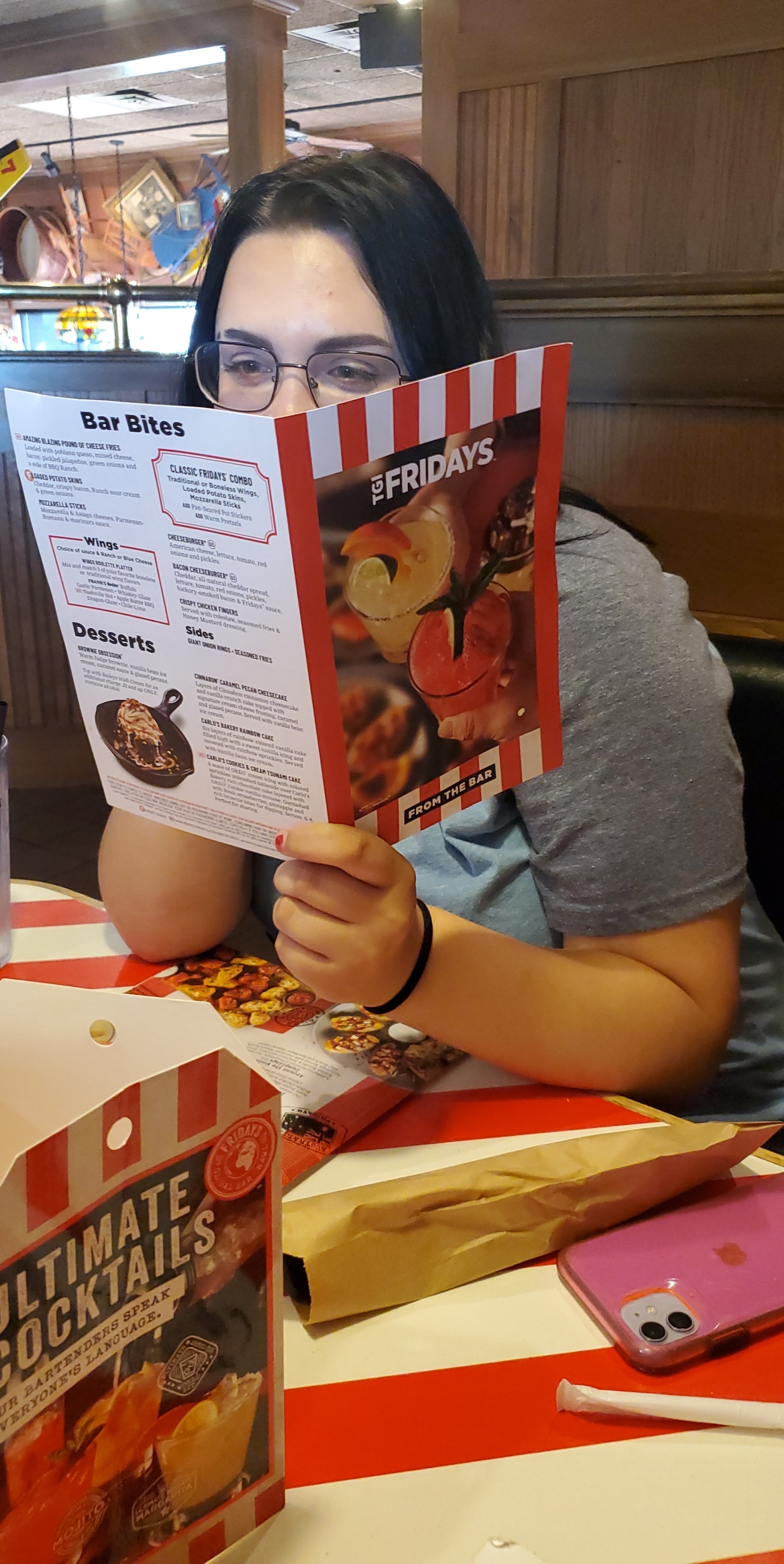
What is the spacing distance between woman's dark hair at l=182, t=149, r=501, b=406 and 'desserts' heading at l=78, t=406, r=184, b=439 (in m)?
0.37

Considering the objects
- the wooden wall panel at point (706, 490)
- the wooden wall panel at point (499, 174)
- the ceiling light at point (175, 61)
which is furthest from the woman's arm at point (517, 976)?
the ceiling light at point (175, 61)

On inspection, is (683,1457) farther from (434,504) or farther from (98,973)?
(98,973)

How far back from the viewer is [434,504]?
0.65 meters

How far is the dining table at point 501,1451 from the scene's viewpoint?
20.7 inches

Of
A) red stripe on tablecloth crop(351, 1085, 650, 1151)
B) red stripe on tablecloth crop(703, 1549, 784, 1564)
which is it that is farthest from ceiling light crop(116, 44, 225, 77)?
red stripe on tablecloth crop(703, 1549, 784, 1564)

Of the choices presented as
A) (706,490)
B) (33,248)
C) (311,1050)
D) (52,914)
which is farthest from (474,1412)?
(33,248)

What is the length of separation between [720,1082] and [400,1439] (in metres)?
0.57

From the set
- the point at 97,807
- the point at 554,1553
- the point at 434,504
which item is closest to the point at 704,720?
the point at 434,504

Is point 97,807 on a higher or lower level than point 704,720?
lower

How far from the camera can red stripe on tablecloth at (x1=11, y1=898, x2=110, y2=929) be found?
1121 millimetres

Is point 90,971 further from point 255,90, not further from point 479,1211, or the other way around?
point 255,90

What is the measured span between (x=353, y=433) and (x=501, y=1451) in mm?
525

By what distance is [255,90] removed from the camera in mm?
4430

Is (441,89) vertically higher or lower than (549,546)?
higher
